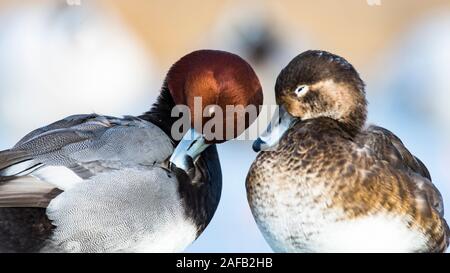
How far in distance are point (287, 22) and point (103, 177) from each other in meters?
1.68

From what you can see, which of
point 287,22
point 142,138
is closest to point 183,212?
point 142,138

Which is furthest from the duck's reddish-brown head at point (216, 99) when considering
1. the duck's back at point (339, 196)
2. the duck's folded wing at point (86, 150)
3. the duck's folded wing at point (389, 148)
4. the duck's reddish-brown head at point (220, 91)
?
the duck's folded wing at point (389, 148)

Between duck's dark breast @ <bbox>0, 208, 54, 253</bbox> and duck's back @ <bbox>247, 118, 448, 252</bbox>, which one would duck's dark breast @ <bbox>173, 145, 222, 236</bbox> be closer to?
duck's back @ <bbox>247, 118, 448, 252</bbox>

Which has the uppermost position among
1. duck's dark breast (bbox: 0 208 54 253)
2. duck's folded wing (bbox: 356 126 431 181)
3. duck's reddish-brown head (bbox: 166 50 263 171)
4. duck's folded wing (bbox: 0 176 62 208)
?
duck's reddish-brown head (bbox: 166 50 263 171)

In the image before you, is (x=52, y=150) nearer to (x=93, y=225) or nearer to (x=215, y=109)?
(x=93, y=225)

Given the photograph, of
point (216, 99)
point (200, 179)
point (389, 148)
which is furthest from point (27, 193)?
point (389, 148)

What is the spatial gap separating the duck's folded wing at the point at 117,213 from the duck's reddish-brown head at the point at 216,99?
0.17m

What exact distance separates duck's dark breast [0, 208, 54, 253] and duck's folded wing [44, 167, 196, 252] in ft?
0.10

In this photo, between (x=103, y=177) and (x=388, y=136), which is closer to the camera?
(x=103, y=177)

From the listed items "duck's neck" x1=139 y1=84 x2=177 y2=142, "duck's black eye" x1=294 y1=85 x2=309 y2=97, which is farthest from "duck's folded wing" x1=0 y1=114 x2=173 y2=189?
"duck's black eye" x1=294 y1=85 x2=309 y2=97

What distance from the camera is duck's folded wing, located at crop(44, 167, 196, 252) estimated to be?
2.41m

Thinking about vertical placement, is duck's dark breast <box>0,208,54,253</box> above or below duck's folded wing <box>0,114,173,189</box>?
below

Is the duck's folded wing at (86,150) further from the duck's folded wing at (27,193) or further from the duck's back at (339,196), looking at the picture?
the duck's back at (339,196)
